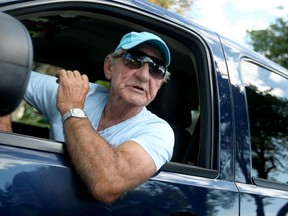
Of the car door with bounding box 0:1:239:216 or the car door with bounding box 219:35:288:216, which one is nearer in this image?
the car door with bounding box 0:1:239:216

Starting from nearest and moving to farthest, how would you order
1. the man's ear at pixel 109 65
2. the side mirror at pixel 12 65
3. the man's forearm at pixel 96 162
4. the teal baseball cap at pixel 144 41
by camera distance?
1. the side mirror at pixel 12 65
2. the man's forearm at pixel 96 162
3. the teal baseball cap at pixel 144 41
4. the man's ear at pixel 109 65

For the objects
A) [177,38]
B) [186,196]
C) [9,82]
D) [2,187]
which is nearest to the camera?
[9,82]

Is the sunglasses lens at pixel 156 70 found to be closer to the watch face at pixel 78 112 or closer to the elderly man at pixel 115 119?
the elderly man at pixel 115 119

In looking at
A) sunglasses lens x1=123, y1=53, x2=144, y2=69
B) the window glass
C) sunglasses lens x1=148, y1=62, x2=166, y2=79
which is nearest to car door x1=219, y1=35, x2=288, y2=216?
the window glass

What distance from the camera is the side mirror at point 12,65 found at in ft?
4.00

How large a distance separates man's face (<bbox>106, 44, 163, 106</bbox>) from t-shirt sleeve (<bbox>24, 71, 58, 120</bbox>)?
31cm

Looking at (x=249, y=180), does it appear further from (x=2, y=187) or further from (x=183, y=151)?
(x=2, y=187)

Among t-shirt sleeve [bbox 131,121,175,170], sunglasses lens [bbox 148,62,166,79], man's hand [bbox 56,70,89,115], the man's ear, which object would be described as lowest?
t-shirt sleeve [bbox 131,121,175,170]

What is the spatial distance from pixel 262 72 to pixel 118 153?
113cm

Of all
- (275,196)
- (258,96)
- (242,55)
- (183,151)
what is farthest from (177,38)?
(275,196)

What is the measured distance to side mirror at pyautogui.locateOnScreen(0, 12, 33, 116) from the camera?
1220 millimetres

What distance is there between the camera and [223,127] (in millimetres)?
2146

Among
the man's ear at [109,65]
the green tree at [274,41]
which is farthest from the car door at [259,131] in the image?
the green tree at [274,41]

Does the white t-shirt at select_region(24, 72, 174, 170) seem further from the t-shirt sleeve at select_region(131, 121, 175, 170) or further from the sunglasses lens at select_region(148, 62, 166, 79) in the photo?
the sunglasses lens at select_region(148, 62, 166, 79)
